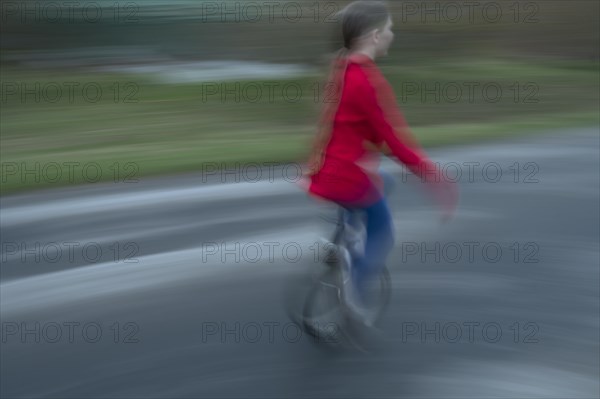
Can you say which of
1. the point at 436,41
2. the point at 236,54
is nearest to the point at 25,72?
the point at 236,54

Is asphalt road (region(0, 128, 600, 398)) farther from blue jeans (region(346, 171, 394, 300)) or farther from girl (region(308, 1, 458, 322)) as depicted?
girl (region(308, 1, 458, 322))

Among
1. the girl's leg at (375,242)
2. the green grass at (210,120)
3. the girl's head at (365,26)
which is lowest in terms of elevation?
→ the green grass at (210,120)

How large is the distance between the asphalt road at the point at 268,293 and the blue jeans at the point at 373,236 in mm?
449

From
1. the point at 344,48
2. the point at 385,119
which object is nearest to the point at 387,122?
the point at 385,119

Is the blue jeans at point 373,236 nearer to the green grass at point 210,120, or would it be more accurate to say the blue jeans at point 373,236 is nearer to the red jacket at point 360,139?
the red jacket at point 360,139

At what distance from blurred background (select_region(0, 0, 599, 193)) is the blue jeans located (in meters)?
5.87

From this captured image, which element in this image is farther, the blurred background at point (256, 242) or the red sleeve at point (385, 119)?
the blurred background at point (256, 242)

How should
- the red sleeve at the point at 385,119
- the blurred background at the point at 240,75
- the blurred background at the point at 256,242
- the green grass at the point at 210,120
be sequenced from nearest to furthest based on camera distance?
the red sleeve at the point at 385,119 → the blurred background at the point at 256,242 → the green grass at the point at 210,120 → the blurred background at the point at 240,75

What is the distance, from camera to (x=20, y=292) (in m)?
6.73

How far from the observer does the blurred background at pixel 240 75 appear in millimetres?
13742

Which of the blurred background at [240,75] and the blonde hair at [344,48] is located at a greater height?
the blonde hair at [344,48]

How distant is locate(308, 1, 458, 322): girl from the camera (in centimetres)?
507

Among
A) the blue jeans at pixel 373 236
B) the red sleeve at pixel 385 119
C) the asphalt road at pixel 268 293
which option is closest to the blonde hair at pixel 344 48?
the red sleeve at pixel 385 119

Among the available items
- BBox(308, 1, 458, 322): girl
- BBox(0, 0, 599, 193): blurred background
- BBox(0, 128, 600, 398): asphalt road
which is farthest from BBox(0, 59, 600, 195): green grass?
BBox(308, 1, 458, 322): girl
